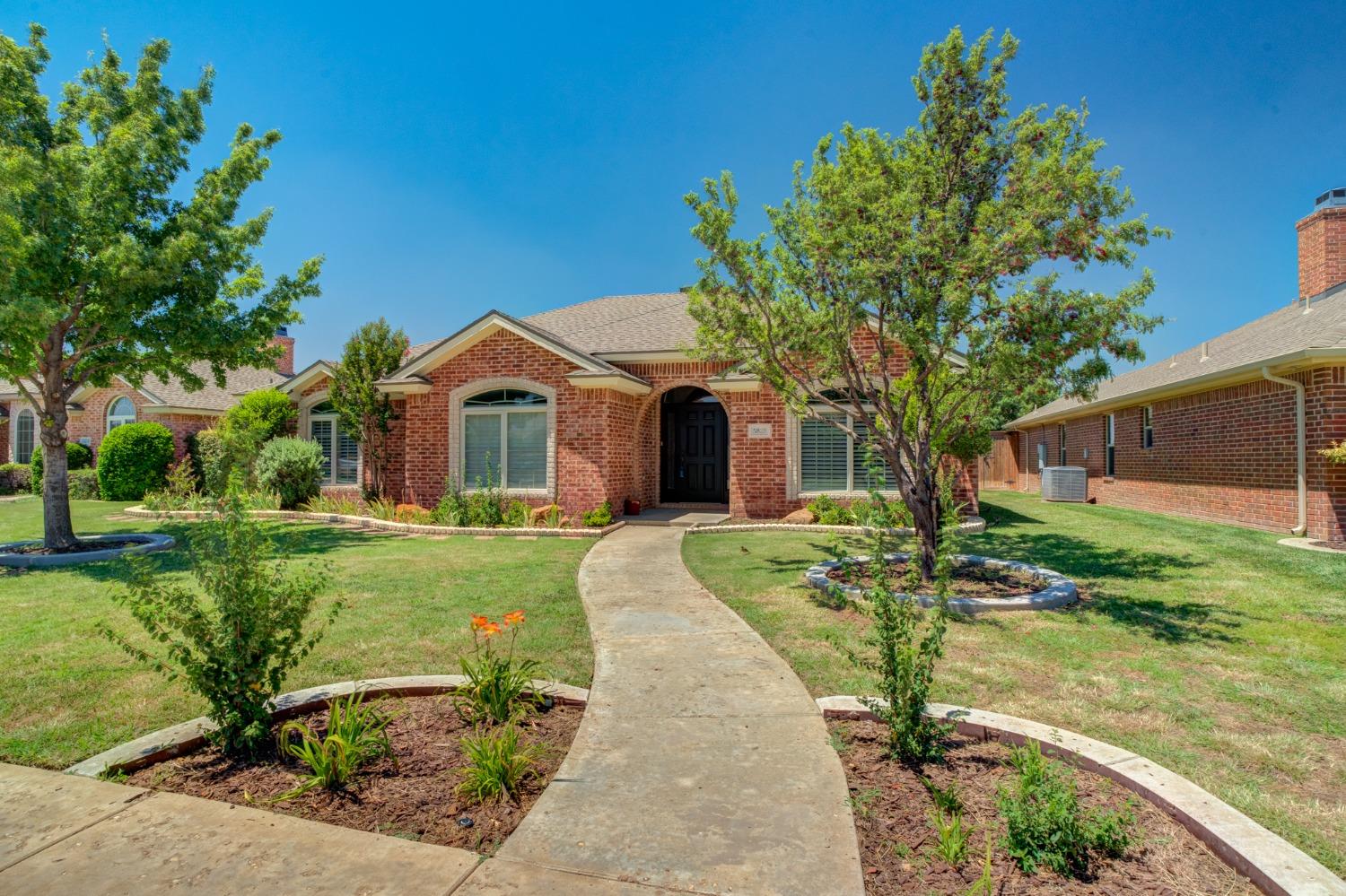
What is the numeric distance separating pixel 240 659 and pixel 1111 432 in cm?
2148

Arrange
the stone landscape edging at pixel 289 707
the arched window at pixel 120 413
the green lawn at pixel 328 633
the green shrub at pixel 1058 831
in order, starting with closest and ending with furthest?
the green shrub at pixel 1058 831 < the stone landscape edging at pixel 289 707 < the green lawn at pixel 328 633 < the arched window at pixel 120 413

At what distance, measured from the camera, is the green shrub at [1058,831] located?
253 centimetres

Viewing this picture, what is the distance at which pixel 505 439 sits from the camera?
14.7 meters

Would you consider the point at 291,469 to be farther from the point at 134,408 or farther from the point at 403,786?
the point at 403,786

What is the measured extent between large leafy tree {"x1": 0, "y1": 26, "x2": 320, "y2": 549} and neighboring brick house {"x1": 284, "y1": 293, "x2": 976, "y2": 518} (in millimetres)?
3523

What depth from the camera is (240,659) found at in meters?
3.47

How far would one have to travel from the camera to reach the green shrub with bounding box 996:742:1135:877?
99.6 inches

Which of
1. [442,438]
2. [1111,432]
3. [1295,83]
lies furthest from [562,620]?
[1111,432]

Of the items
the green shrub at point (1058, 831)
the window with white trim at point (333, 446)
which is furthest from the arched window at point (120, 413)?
the green shrub at point (1058, 831)

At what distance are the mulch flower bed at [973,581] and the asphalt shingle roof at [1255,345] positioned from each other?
3.85m

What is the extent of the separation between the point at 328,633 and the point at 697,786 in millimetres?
3970

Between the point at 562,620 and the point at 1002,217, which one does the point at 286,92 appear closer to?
A: the point at 562,620

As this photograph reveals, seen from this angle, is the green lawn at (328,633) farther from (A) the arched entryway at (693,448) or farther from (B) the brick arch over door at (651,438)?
(A) the arched entryway at (693,448)

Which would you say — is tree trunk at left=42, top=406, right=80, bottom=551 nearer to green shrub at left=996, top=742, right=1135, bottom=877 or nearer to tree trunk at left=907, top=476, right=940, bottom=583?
tree trunk at left=907, top=476, right=940, bottom=583
